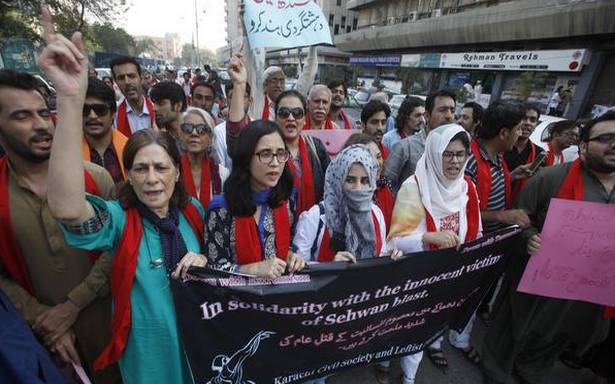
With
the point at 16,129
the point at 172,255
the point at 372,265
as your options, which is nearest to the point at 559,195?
the point at 372,265

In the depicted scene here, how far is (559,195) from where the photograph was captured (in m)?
2.12

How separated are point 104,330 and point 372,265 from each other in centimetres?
164

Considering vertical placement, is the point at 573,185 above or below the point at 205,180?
above

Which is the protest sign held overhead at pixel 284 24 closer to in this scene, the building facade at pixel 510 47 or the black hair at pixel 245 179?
the black hair at pixel 245 179

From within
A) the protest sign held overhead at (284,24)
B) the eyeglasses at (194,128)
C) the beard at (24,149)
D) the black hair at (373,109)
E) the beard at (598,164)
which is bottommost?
the beard at (598,164)

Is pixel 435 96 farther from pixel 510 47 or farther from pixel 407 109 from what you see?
pixel 510 47

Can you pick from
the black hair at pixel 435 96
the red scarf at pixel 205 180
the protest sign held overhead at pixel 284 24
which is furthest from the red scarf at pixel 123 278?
the black hair at pixel 435 96

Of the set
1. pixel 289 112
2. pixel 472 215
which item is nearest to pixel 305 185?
pixel 289 112

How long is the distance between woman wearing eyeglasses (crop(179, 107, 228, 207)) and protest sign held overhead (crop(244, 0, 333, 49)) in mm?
1145

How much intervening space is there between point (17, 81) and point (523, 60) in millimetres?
22248

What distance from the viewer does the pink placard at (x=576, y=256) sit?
6.44 ft

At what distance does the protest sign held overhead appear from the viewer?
3.17 metres

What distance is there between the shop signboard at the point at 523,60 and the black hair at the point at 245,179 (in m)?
19.3

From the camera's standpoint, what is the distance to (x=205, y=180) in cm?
251
